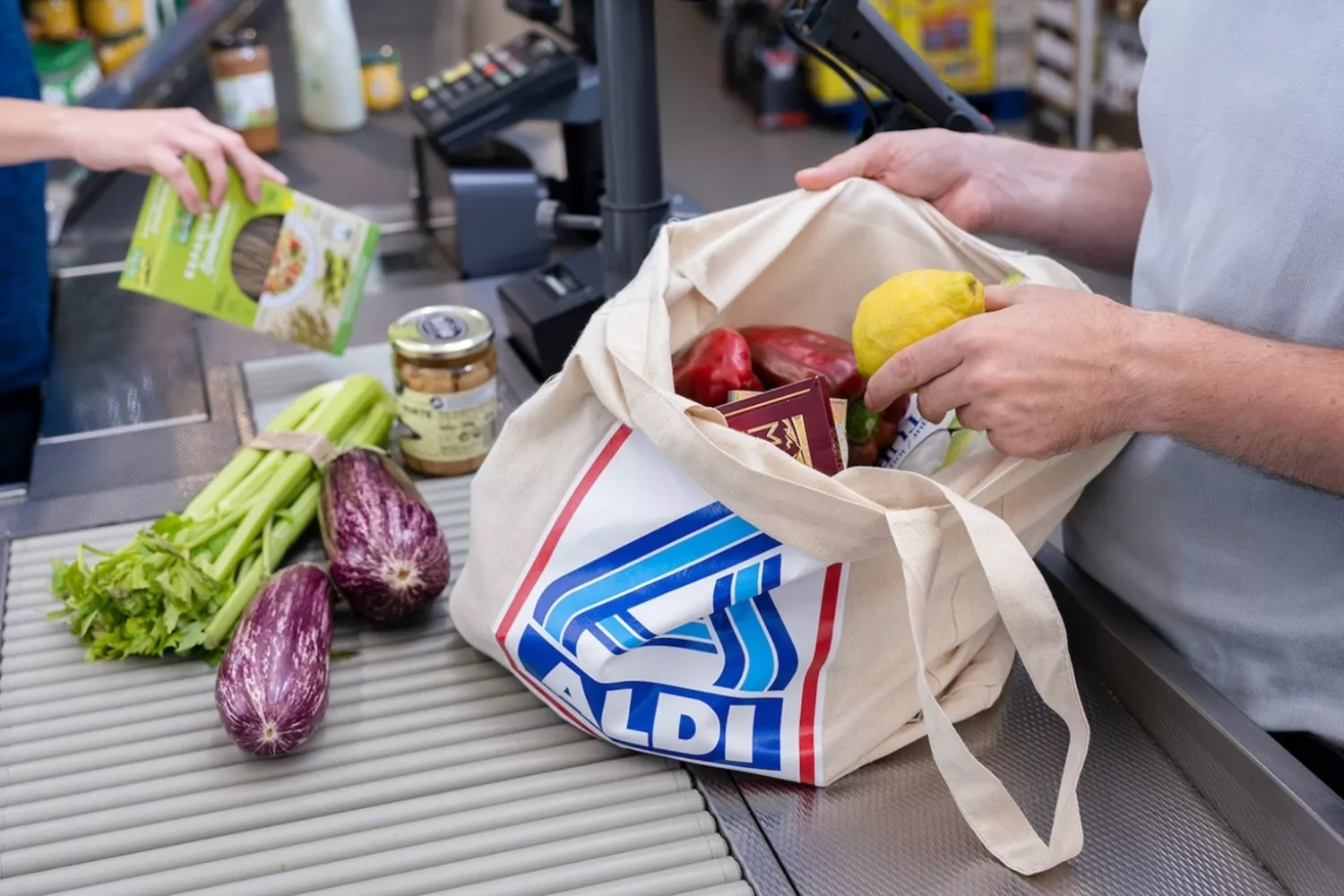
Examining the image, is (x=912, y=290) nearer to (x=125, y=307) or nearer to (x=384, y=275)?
(x=384, y=275)

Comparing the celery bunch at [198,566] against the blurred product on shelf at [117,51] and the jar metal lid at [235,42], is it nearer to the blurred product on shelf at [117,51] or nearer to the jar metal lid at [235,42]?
the jar metal lid at [235,42]

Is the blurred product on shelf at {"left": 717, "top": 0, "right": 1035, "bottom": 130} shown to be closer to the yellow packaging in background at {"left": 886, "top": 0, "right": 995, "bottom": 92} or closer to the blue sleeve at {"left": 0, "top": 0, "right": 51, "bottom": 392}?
the yellow packaging in background at {"left": 886, "top": 0, "right": 995, "bottom": 92}

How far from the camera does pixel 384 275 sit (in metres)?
1.81

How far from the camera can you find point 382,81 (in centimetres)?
264

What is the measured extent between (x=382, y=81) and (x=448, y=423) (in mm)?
1599

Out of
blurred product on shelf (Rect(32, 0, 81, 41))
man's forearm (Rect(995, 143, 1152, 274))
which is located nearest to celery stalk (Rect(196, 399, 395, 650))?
man's forearm (Rect(995, 143, 1152, 274))

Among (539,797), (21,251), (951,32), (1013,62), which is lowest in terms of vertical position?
(1013,62)

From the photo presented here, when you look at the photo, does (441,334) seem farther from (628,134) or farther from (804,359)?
(804,359)

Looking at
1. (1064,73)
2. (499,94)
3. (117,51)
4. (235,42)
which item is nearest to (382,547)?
(499,94)

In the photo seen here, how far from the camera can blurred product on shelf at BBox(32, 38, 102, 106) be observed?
2.18 meters

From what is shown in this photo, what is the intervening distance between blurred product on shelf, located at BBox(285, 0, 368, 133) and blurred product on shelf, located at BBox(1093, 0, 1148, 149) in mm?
1803

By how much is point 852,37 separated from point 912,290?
18.7 inches

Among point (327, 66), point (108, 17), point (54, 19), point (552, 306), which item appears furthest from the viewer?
point (108, 17)

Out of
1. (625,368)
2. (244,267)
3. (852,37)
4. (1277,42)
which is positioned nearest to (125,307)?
(244,267)
